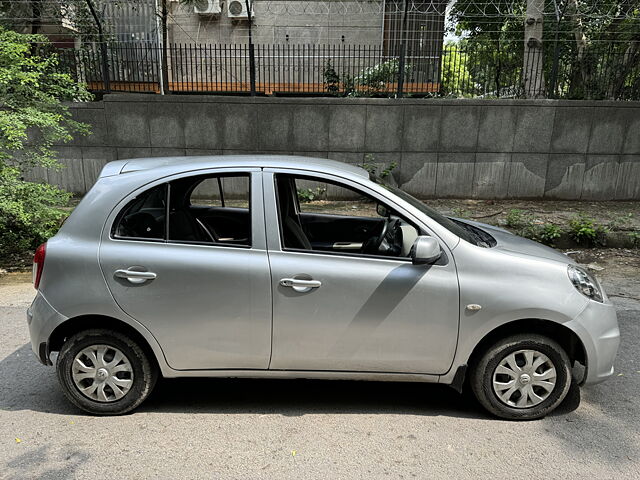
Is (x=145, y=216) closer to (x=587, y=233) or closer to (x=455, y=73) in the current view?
(x=587, y=233)

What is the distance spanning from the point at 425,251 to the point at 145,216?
187 centimetres

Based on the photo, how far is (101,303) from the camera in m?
3.28

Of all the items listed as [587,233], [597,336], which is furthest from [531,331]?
[587,233]

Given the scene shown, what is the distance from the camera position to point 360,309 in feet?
10.7

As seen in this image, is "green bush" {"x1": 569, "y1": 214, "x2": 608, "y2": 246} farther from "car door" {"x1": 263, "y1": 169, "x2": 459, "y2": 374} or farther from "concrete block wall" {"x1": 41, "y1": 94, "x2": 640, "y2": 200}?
"car door" {"x1": 263, "y1": 169, "x2": 459, "y2": 374}

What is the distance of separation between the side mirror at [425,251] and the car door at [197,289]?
3.07 ft

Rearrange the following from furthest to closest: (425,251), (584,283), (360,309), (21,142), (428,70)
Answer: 1. (428,70)
2. (21,142)
3. (584,283)
4. (360,309)
5. (425,251)

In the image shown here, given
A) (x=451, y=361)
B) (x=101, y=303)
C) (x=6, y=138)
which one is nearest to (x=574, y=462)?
(x=451, y=361)

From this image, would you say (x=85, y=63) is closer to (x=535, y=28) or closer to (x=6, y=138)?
(x=6, y=138)

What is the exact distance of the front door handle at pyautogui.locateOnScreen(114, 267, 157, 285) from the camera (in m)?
3.27

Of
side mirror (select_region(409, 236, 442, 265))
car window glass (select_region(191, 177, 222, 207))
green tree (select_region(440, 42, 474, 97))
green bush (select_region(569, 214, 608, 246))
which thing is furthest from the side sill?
green tree (select_region(440, 42, 474, 97))

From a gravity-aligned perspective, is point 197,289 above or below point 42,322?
above

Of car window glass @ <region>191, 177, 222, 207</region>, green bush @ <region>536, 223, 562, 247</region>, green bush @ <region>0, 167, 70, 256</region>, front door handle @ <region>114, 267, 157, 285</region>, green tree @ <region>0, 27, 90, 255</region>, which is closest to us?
front door handle @ <region>114, 267, 157, 285</region>

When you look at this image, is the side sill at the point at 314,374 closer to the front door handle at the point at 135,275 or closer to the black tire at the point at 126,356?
the black tire at the point at 126,356
